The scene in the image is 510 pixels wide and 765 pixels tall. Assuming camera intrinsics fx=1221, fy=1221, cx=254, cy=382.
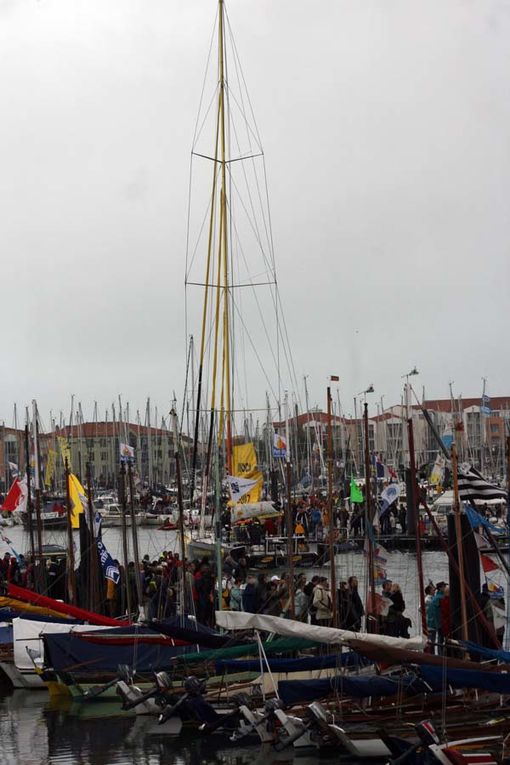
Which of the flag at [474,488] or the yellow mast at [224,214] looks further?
the yellow mast at [224,214]

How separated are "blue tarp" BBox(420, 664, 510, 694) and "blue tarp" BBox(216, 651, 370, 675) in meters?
2.17

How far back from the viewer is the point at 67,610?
96.5 feet

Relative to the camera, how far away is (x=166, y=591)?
31.2 m

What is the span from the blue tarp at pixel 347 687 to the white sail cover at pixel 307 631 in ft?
1.88

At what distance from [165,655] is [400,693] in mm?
6471

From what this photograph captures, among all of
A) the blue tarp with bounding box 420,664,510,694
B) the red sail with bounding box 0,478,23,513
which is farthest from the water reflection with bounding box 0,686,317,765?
the red sail with bounding box 0,478,23,513

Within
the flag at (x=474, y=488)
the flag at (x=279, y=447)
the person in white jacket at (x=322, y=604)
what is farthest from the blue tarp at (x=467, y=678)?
the flag at (x=279, y=447)

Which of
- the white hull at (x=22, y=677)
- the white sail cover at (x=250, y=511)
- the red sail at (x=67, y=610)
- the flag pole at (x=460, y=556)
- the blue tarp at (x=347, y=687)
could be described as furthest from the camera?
the white sail cover at (x=250, y=511)

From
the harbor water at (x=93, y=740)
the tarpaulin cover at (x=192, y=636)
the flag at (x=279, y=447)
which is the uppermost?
the flag at (x=279, y=447)

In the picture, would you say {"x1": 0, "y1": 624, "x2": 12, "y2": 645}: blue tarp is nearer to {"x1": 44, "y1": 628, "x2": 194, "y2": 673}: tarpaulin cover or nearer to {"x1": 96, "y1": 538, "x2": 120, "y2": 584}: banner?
{"x1": 96, "y1": 538, "x2": 120, "y2": 584}: banner

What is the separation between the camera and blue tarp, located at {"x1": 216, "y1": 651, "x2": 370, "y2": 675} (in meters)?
21.9

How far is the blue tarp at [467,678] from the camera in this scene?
62.7 feet

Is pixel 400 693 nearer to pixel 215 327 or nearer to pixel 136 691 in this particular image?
pixel 136 691

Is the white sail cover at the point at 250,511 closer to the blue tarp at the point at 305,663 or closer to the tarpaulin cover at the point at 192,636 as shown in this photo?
the tarpaulin cover at the point at 192,636
